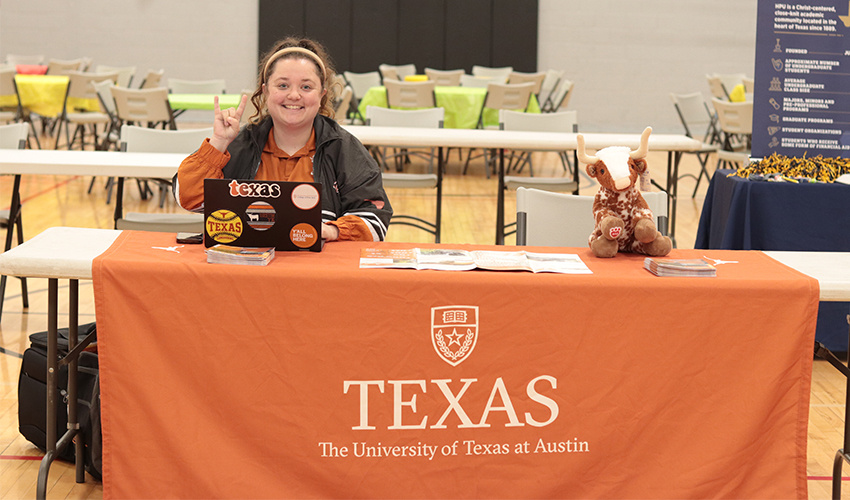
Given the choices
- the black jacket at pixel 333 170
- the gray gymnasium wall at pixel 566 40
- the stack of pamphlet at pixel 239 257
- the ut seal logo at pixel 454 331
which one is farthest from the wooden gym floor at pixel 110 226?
the gray gymnasium wall at pixel 566 40

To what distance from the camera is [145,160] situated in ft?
11.6

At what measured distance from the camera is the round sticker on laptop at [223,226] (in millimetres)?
1943

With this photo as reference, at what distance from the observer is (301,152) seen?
237cm

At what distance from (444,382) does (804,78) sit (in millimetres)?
2726

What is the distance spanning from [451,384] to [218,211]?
72 cm

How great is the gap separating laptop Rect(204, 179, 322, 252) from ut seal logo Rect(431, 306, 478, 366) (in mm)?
405

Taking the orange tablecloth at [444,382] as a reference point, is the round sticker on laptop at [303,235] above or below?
above

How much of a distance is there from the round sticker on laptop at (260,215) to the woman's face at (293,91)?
1.36ft

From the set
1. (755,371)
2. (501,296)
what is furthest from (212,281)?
(755,371)

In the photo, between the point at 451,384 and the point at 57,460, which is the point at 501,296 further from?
the point at 57,460

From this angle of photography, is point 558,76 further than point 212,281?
Yes

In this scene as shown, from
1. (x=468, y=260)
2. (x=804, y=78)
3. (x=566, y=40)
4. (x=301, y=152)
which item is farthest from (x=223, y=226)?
(x=566, y=40)

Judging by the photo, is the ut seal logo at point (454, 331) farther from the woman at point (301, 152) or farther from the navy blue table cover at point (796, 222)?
the navy blue table cover at point (796, 222)

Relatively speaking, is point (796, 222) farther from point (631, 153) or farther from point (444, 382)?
point (444, 382)
